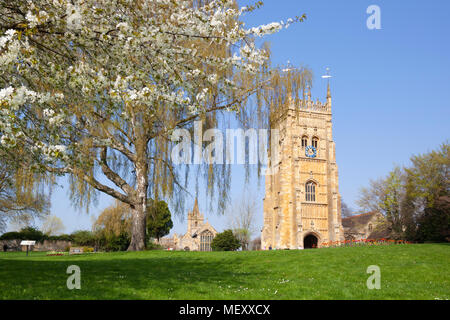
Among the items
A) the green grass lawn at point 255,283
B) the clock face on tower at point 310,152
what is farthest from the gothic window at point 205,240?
the green grass lawn at point 255,283

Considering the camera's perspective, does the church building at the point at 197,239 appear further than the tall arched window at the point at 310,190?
Yes

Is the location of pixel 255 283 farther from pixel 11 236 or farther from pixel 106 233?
pixel 11 236

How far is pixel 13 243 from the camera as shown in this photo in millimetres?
47094

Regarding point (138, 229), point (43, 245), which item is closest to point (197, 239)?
point (43, 245)

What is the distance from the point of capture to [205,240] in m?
85.4

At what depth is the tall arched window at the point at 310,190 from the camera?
64250 millimetres

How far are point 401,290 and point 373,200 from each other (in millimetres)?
38112

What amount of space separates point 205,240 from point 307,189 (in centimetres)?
3085

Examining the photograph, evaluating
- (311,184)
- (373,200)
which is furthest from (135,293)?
(311,184)

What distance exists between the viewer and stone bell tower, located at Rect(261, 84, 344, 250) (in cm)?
6119

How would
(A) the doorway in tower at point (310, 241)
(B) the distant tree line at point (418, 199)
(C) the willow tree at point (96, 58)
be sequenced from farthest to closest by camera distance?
1. (A) the doorway in tower at point (310, 241)
2. (B) the distant tree line at point (418, 199)
3. (C) the willow tree at point (96, 58)

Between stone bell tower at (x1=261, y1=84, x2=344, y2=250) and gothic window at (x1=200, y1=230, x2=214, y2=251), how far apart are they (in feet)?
65.9

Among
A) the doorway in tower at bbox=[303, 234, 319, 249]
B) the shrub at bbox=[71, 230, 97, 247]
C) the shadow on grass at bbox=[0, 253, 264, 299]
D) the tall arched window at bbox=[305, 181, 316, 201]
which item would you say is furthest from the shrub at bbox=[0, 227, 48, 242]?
the shadow on grass at bbox=[0, 253, 264, 299]

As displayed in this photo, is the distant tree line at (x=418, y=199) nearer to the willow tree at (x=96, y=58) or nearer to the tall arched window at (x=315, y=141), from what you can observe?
the tall arched window at (x=315, y=141)
